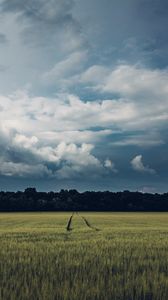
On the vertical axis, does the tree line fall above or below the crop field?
above

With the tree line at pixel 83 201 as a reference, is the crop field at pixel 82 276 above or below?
below

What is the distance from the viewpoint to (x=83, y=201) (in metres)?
137

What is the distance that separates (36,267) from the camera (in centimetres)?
979

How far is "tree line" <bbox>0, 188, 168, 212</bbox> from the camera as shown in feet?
434

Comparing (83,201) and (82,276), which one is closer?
(82,276)

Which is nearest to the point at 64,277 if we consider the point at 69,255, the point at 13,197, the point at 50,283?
the point at 50,283

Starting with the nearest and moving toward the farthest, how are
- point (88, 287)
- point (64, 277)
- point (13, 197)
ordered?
point (88, 287) < point (64, 277) < point (13, 197)

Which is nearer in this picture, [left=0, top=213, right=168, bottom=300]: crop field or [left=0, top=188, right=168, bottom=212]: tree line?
[left=0, top=213, right=168, bottom=300]: crop field

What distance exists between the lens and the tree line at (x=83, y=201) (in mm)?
132375

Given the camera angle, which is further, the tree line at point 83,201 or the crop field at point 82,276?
the tree line at point 83,201

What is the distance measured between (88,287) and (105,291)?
0.30m

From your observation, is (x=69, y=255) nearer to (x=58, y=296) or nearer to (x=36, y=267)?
(x=36, y=267)

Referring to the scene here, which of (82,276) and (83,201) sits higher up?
(83,201)

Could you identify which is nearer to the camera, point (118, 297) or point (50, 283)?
point (118, 297)
